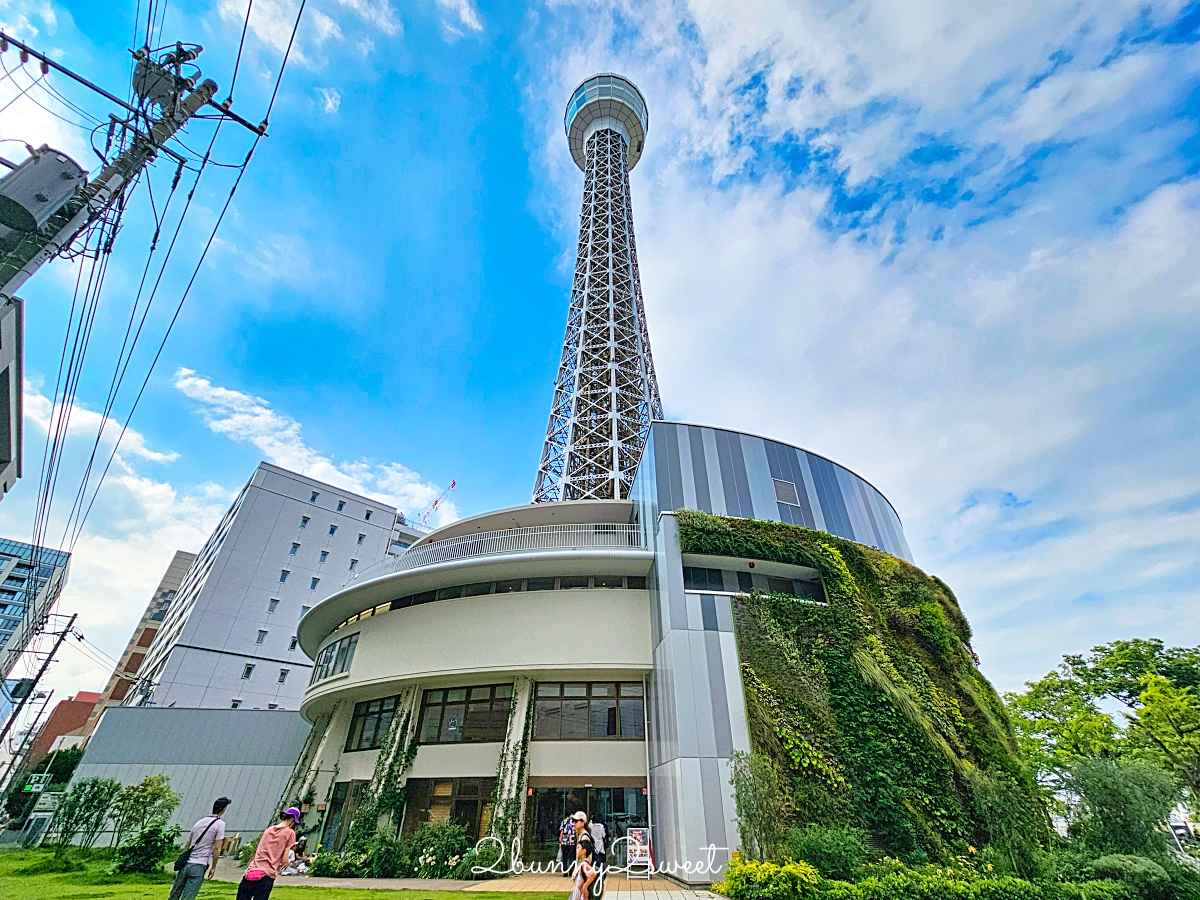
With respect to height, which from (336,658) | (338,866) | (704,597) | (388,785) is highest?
(704,597)

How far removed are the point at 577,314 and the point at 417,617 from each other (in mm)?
31169

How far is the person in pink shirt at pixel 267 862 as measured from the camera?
5566mm

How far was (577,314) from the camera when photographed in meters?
42.7

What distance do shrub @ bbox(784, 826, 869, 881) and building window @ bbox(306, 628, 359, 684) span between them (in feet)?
47.0

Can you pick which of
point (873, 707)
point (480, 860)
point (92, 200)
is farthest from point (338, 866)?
point (92, 200)

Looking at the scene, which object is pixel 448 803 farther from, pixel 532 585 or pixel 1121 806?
pixel 1121 806

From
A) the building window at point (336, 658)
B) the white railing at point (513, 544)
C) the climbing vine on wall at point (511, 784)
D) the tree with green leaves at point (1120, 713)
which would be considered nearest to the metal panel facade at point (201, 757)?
the building window at point (336, 658)

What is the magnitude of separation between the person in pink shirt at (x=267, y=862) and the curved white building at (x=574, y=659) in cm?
800

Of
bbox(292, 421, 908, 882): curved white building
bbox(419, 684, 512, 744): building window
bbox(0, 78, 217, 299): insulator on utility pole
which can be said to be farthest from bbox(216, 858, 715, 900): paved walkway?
bbox(0, 78, 217, 299): insulator on utility pole

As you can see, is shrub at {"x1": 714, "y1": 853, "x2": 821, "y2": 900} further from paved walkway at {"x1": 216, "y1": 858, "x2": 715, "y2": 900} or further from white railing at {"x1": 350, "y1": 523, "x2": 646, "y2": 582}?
white railing at {"x1": 350, "y1": 523, "x2": 646, "y2": 582}

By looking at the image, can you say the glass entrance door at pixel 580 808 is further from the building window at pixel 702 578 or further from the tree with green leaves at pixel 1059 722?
the tree with green leaves at pixel 1059 722

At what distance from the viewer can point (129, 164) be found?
768 cm

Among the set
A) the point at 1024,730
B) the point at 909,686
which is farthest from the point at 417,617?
the point at 1024,730

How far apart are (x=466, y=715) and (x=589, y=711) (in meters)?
3.81
